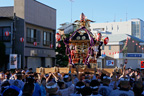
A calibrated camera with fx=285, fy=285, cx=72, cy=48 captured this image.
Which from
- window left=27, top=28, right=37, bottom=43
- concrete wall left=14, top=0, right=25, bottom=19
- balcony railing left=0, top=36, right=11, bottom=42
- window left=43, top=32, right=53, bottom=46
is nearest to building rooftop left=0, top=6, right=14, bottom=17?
concrete wall left=14, top=0, right=25, bottom=19

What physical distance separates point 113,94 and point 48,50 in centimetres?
3178

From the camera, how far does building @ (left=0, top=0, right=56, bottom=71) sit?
31500 millimetres

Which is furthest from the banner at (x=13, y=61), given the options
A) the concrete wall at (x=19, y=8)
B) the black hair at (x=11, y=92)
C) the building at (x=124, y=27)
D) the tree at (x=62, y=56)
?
the building at (x=124, y=27)

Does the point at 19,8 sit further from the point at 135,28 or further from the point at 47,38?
the point at 135,28

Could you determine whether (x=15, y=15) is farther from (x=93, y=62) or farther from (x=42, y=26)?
(x=93, y=62)

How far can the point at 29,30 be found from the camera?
33281 mm

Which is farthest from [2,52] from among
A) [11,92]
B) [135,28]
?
[135,28]

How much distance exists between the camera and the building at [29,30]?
103 feet

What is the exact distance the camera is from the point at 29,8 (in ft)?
107

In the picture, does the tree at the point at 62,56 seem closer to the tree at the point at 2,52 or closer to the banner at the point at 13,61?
the tree at the point at 2,52

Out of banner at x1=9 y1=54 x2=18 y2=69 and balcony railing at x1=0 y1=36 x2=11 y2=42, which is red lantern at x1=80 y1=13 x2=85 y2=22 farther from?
balcony railing at x1=0 y1=36 x2=11 y2=42

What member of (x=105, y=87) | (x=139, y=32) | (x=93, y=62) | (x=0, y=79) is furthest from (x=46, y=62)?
(x=139, y=32)

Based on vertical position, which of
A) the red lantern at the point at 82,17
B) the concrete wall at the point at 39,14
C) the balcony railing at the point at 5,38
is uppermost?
the concrete wall at the point at 39,14

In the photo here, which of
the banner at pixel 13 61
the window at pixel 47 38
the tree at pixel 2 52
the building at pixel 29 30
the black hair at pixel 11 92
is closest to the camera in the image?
the black hair at pixel 11 92
